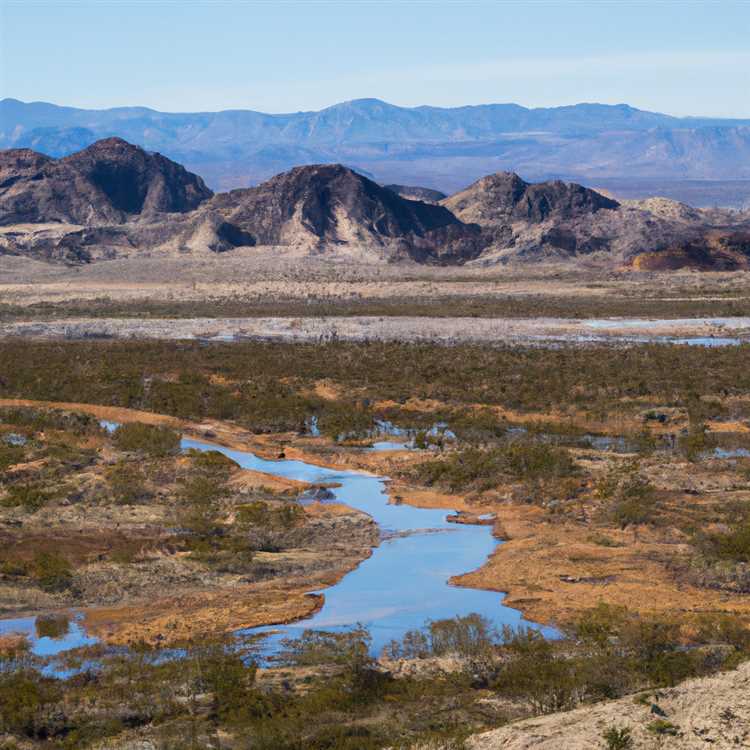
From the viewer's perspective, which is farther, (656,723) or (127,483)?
(127,483)

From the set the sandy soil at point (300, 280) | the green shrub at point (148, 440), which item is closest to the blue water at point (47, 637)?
the green shrub at point (148, 440)

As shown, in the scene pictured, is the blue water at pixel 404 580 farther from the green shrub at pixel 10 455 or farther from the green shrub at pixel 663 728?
the green shrub at pixel 10 455

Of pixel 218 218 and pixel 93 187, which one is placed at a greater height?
pixel 93 187

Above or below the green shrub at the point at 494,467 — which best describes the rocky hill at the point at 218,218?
above

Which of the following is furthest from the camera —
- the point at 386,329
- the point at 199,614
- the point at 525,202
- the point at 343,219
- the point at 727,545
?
the point at 525,202

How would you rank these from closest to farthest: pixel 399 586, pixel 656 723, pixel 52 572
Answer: pixel 656 723 < pixel 52 572 < pixel 399 586

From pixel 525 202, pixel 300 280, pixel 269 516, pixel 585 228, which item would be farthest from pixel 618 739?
pixel 525 202

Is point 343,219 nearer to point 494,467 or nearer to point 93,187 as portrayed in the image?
point 93,187

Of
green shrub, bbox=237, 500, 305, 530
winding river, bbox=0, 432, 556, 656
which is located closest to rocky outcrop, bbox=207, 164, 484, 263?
winding river, bbox=0, 432, 556, 656
